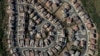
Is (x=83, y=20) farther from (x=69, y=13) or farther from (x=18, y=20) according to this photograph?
(x=18, y=20)

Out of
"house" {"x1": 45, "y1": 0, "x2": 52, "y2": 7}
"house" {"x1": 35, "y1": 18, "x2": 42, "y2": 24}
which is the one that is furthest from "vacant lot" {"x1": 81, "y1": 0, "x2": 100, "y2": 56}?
"house" {"x1": 35, "y1": 18, "x2": 42, "y2": 24}

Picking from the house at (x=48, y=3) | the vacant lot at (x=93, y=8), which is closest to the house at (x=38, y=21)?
the house at (x=48, y=3)

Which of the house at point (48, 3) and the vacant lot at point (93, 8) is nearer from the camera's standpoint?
the vacant lot at point (93, 8)

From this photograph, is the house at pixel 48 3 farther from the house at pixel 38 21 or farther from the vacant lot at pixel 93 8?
the vacant lot at pixel 93 8

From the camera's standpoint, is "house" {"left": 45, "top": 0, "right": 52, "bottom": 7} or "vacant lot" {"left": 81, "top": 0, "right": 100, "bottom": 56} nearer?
"vacant lot" {"left": 81, "top": 0, "right": 100, "bottom": 56}

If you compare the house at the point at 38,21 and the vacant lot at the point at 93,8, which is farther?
the house at the point at 38,21

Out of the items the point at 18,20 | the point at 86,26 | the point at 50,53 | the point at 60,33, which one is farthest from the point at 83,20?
the point at 18,20

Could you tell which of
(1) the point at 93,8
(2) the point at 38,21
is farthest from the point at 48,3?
(1) the point at 93,8

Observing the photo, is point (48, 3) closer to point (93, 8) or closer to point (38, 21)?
point (38, 21)

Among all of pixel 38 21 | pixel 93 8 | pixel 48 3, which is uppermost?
pixel 48 3

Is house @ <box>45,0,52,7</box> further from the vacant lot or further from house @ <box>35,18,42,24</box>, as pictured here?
the vacant lot

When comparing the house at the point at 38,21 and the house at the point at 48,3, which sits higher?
the house at the point at 48,3
